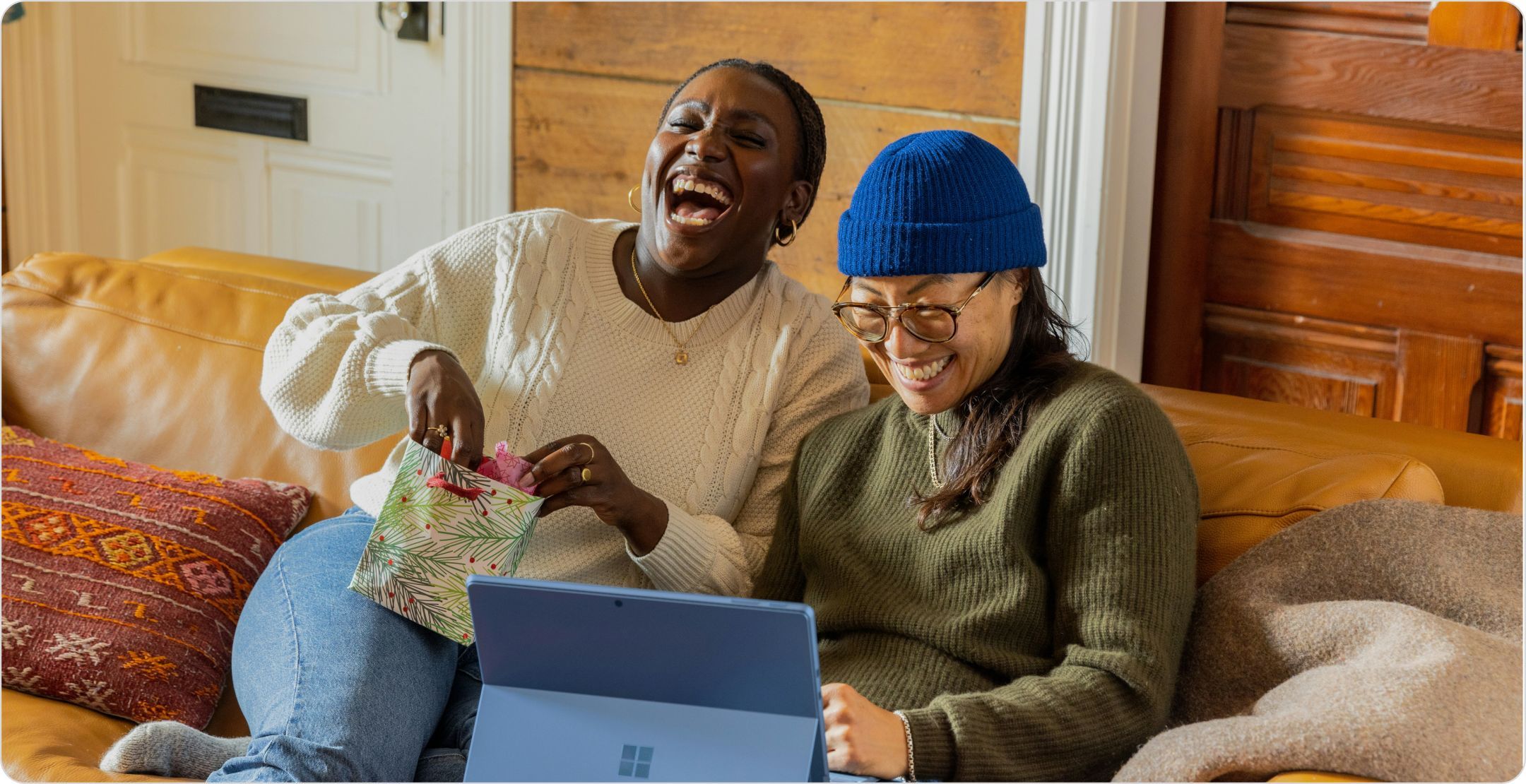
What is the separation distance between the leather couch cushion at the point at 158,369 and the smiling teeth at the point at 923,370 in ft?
2.74

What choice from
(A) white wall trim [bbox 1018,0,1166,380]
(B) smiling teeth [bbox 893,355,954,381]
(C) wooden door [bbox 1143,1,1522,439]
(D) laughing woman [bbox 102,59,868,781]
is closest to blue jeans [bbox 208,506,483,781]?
(D) laughing woman [bbox 102,59,868,781]

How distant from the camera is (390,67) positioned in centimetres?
327

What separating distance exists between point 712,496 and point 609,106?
60.1 inches

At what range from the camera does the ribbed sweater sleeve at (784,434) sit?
5.50ft

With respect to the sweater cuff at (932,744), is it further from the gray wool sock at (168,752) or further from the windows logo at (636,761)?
the gray wool sock at (168,752)

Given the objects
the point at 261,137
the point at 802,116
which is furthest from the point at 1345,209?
the point at 261,137

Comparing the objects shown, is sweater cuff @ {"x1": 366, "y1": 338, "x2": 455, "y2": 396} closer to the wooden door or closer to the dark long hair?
the dark long hair

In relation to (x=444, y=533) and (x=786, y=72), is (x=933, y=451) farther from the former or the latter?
(x=786, y=72)

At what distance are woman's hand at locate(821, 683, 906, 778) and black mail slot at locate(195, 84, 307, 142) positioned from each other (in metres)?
2.63

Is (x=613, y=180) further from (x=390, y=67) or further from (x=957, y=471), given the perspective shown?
(x=957, y=471)

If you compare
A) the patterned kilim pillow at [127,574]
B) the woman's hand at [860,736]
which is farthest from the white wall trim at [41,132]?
the woman's hand at [860,736]

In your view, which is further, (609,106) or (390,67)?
(390,67)

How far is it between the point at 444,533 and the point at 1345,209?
1.71 meters

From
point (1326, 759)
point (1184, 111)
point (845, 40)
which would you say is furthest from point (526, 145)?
point (1326, 759)
